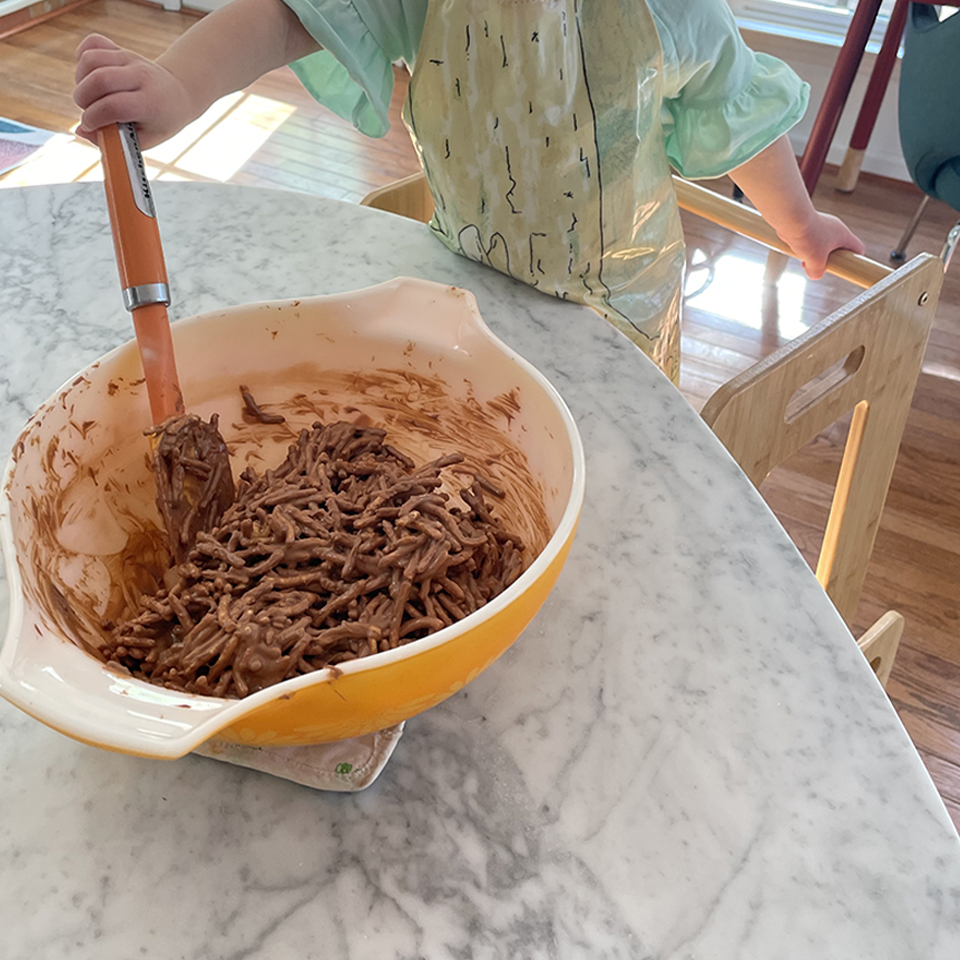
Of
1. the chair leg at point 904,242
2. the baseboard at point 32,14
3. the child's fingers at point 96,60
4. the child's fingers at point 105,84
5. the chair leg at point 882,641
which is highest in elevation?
the child's fingers at point 96,60

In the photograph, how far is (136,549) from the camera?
56 centimetres

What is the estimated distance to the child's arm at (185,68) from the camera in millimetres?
601

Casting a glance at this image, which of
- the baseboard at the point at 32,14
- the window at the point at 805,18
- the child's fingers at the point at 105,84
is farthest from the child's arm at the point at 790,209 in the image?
the baseboard at the point at 32,14

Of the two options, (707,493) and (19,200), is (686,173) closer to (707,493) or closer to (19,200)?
(707,493)

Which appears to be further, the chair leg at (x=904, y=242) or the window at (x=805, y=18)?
the window at (x=805, y=18)

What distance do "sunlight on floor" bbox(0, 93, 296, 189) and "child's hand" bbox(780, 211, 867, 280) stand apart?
1739 mm

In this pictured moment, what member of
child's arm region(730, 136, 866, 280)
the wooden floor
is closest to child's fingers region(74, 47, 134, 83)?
child's arm region(730, 136, 866, 280)

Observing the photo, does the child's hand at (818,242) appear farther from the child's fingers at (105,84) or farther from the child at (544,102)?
the child's fingers at (105,84)

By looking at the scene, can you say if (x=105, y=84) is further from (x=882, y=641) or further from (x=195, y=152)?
(x=195, y=152)

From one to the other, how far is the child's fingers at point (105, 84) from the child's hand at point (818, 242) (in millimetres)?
668

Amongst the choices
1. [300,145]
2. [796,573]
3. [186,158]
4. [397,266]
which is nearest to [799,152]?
[300,145]

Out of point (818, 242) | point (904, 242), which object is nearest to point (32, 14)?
point (904, 242)

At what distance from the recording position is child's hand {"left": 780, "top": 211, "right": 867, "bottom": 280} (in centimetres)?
95

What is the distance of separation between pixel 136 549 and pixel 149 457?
0.06m
